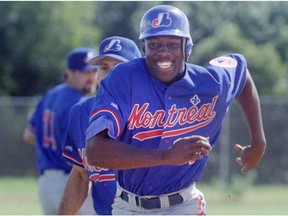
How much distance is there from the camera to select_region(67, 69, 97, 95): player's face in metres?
9.08

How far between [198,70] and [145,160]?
2.87 feet

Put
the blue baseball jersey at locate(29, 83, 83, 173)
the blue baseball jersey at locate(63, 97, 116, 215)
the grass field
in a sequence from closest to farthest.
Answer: the blue baseball jersey at locate(63, 97, 116, 215) → the blue baseball jersey at locate(29, 83, 83, 173) → the grass field

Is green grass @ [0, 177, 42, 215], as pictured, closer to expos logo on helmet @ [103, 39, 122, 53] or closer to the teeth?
expos logo on helmet @ [103, 39, 122, 53]

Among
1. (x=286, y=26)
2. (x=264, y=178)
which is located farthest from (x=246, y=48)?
(x=264, y=178)

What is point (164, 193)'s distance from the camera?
16.4 ft

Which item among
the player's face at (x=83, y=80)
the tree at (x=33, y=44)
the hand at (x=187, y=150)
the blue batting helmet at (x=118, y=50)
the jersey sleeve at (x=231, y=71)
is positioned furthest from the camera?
the tree at (x=33, y=44)

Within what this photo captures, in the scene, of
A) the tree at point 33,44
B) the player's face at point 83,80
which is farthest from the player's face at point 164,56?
the tree at point 33,44

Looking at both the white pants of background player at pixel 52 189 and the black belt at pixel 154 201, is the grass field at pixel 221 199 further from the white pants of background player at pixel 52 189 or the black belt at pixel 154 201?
the black belt at pixel 154 201

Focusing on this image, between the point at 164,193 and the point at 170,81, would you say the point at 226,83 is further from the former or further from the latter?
the point at 164,193

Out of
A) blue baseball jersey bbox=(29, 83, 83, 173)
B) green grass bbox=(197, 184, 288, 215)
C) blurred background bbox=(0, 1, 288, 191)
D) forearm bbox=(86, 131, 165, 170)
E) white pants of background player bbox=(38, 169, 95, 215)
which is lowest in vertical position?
green grass bbox=(197, 184, 288, 215)

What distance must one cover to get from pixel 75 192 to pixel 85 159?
247 mm

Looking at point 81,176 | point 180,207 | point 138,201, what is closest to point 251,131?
point 180,207

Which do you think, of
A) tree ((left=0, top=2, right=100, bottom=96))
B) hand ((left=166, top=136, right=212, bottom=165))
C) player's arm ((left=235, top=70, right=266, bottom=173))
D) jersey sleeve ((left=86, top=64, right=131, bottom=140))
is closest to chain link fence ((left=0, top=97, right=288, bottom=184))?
tree ((left=0, top=2, right=100, bottom=96))

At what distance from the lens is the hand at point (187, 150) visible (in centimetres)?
432
